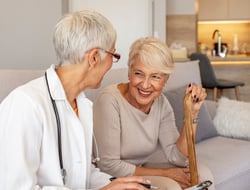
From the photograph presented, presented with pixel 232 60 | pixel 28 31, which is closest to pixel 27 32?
pixel 28 31

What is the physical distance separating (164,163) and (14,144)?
3.75 ft

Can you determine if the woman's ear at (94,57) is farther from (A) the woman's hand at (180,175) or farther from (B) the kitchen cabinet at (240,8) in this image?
(B) the kitchen cabinet at (240,8)

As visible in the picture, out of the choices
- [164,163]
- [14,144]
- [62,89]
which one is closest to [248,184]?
[164,163]

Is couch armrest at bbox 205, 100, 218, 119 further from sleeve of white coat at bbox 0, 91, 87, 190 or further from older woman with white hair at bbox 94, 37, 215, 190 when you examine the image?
sleeve of white coat at bbox 0, 91, 87, 190

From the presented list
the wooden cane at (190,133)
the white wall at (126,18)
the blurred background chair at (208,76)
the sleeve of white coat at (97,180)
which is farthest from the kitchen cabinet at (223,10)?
the sleeve of white coat at (97,180)

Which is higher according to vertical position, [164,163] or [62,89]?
[62,89]

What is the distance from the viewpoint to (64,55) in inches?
53.6

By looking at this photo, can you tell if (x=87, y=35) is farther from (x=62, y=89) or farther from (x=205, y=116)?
(x=205, y=116)

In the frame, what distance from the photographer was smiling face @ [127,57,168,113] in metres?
1.87

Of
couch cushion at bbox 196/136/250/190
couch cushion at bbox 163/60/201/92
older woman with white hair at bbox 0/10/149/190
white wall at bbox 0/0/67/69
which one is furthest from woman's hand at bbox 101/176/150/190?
white wall at bbox 0/0/67/69

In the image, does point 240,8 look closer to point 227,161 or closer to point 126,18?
point 126,18

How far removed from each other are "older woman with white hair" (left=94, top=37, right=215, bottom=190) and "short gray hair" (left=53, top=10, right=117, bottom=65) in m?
0.51

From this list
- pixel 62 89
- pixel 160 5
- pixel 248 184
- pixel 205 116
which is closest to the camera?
pixel 62 89

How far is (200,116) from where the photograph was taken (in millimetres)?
2889
